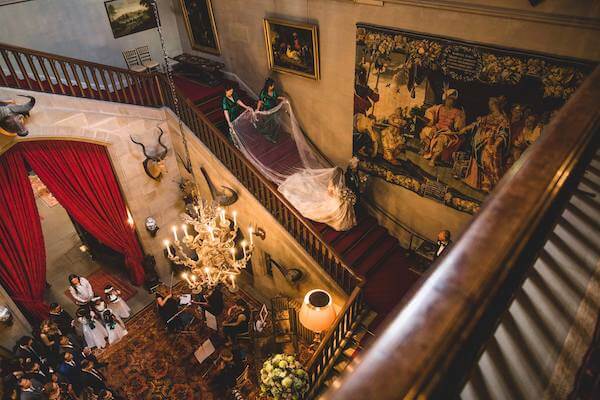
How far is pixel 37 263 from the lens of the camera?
792cm

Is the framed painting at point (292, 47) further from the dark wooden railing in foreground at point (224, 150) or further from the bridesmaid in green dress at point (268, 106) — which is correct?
the dark wooden railing in foreground at point (224, 150)

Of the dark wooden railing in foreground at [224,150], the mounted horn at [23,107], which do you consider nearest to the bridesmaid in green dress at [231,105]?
the dark wooden railing in foreground at [224,150]

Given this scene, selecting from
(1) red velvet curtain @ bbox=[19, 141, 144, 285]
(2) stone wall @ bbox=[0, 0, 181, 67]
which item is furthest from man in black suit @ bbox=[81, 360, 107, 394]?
(2) stone wall @ bbox=[0, 0, 181, 67]

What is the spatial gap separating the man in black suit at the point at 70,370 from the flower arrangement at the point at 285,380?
11.8 ft

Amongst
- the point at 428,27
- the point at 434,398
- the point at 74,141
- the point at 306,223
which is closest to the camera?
the point at 434,398

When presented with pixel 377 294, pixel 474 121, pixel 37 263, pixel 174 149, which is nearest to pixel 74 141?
pixel 174 149

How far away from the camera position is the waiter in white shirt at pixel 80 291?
25.8 ft

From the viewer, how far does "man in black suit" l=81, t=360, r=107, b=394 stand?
22.7 feet

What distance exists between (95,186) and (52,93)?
2016 mm

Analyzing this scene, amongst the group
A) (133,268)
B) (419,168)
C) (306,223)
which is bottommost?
(133,268)

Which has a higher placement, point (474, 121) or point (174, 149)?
point (474, 121)

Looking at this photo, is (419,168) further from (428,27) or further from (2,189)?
(2,189)

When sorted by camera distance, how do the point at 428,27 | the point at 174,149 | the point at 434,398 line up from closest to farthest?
the point at 434,398 < the point at 428,27 < the point at 174,149

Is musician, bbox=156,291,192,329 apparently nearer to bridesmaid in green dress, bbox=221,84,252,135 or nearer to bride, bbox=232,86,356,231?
bride, bbox=232,86,356,231
